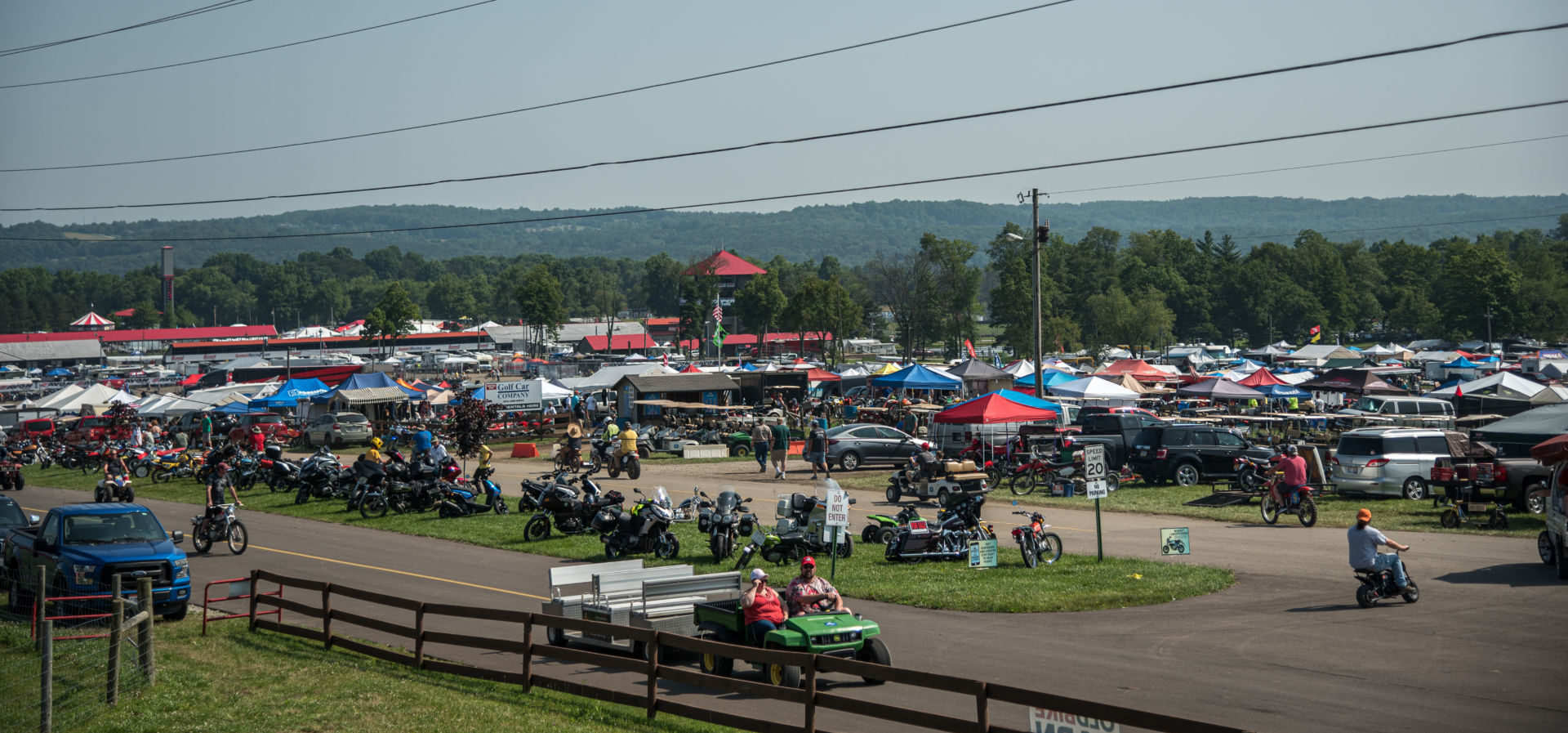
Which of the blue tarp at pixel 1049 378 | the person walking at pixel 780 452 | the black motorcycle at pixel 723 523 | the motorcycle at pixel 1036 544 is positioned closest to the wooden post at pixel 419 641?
the black motorcycle at pixel 723 523

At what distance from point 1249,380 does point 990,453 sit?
20662 mm

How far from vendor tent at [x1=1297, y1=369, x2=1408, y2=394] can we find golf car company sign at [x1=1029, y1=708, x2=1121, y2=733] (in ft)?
155

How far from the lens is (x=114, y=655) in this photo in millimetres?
12055

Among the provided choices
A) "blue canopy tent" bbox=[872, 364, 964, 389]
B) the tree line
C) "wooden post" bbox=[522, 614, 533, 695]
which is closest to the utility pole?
"blue canopy tent" bbox=[872, 364, 964, 389]

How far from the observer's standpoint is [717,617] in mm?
13211

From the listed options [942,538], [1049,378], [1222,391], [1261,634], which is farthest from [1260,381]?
[1261,634]

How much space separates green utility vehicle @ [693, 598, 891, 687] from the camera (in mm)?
11828

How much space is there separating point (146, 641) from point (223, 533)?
11443mm

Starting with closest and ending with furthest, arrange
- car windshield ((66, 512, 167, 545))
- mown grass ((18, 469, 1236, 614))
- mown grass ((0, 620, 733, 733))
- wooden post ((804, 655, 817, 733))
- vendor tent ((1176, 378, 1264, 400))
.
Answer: wooden post ((804, 655, 817, 733)) < mown grass ((0, 620, 733, 733)) < mown grass ((18, 469, 1236, 614)) < car windshield ((66, 512, 167, 545)) < vendor tent ((1176, 378, 1264, 400))

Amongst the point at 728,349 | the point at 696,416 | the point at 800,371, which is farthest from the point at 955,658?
the point at 728,349

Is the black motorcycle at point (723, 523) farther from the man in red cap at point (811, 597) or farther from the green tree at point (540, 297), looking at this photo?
the green tree at point (540, 297)

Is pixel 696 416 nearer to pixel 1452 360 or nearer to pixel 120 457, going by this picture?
pixel 120 457

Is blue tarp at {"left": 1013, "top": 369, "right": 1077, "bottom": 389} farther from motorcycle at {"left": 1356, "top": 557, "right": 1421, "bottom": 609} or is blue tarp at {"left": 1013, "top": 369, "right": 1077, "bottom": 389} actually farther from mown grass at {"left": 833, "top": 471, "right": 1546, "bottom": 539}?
motorcycle at {"left": 1356, "top": 557, "right": 1421, "bottom": 609}

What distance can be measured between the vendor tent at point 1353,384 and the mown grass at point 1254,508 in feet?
80.1
